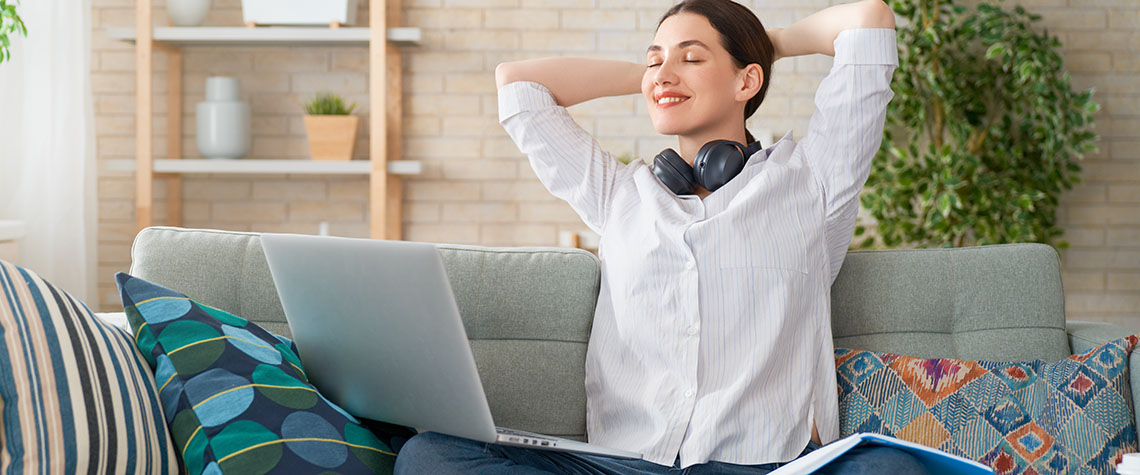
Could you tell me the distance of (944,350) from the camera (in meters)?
1.62

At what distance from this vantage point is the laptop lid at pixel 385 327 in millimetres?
1072

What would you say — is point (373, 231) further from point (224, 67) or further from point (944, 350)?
point (944, 350)

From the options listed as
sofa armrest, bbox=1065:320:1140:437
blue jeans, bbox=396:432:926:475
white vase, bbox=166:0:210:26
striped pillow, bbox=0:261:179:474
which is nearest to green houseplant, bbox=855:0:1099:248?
sofa armrest, bbox=1065:320:1140:437

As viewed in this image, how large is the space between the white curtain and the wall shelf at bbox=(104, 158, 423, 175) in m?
0.22

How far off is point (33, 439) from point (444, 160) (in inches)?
98.6

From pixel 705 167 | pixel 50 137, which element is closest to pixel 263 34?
pixel 50 137

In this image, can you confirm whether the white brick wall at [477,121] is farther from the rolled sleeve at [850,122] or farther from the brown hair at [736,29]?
the rolled sleeve at [850,122]

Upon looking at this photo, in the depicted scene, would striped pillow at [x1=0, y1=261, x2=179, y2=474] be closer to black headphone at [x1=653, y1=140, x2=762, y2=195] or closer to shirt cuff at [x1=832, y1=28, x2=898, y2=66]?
black headphone at [x1=653, y1=140, x2=762, y2=195]

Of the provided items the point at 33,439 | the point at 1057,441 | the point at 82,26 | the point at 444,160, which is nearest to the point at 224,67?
the point at 82,26

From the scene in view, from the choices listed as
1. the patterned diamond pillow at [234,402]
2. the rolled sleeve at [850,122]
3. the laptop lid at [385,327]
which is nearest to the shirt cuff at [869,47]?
the rolled sleeve at [850,122]

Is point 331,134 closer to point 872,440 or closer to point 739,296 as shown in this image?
point 739,296

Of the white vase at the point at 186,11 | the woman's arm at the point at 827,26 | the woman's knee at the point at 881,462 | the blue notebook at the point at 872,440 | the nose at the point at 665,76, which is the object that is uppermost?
the white vase at the point at 186,11

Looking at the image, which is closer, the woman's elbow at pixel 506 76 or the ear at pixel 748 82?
the ear at pixel 748 82

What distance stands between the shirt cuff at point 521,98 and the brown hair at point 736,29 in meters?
0.25
